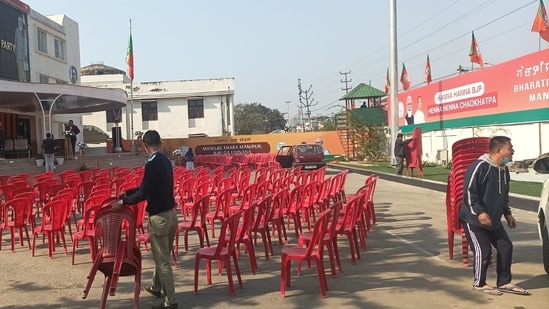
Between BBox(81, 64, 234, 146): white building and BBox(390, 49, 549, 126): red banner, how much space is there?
25.0 metres

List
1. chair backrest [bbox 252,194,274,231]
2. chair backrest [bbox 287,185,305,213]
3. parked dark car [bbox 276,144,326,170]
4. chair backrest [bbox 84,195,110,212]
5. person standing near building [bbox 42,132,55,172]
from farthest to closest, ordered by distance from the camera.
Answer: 1. parked dark car [bbox 276,144,326,170]
2. person standing near building [bbox 42,132,55,172]
3. chair backrest [bbox 287,185,305,213]
4. chair backrest [bbox 84,195,110,212]
5. chair backrest [bbox 252,194,274,231]

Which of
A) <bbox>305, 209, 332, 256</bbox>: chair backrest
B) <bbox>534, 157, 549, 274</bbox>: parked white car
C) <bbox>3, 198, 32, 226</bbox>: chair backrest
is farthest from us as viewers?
<bbox>3, 198, 32, 226</bbox>: chair backrest

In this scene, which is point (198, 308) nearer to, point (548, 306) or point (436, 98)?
point (548, 306)

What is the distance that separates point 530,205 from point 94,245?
873cm

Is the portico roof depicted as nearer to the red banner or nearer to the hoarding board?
the hoarding board

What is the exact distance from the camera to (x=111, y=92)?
23828mm

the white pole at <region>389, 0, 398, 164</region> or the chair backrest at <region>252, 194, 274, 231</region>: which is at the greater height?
the white pole at <region>389, 0, 398, 164</region>

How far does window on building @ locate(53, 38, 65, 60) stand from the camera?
3403 cm

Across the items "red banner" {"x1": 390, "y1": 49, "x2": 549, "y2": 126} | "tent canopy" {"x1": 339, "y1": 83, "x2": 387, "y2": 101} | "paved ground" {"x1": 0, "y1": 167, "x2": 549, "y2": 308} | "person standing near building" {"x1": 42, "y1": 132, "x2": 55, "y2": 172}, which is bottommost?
"paved ground" {"x1": 0, "y1": 167, "x2": 549, "y2": 308}

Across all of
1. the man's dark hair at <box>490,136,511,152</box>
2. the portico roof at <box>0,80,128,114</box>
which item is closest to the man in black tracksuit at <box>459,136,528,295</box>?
the man's dark hair at <box>490,136,511,152</box>

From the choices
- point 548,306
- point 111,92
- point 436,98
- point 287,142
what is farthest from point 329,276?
point 287,142

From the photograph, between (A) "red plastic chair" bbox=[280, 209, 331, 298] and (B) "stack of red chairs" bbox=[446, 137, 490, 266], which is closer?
(A) "red plastic chair" bbox=[280, 209, 331, 298]

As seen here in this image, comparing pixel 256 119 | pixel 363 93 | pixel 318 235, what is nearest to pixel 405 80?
pixel 363 93

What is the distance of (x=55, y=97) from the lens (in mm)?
22000
